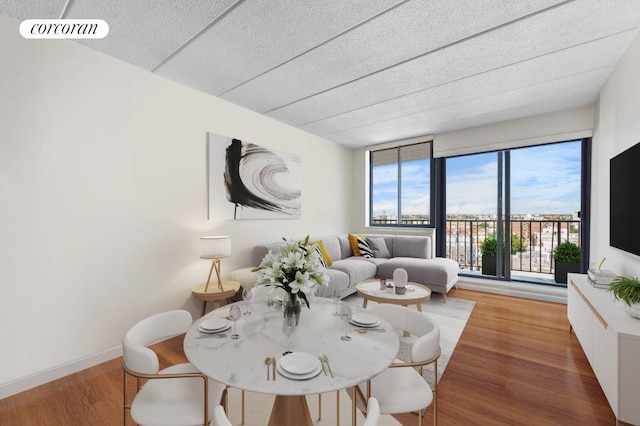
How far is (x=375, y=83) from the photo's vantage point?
293cm

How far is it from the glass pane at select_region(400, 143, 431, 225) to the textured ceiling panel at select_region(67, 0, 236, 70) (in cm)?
419

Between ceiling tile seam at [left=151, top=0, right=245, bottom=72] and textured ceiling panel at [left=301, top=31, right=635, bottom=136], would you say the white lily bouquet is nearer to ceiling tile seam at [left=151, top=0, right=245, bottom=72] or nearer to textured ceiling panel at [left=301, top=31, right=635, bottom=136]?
ceiling tile seam at [left=151, top=0, right=245, bottom=72]

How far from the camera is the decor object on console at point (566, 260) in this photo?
3.97 m

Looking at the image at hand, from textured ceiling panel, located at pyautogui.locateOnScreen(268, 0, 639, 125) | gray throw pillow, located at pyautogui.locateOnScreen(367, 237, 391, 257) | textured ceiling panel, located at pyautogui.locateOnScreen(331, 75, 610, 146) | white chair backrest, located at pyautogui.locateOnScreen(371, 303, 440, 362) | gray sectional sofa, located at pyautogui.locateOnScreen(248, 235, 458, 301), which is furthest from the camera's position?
gray throw pillow, located at pyautogui.locateOnScreen(367, 237, 391, 257)

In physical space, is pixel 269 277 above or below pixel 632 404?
above

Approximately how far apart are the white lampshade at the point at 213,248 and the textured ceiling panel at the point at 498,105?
9.49 feet

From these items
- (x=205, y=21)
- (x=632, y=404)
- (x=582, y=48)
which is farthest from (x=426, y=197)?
(x=205, y=21)

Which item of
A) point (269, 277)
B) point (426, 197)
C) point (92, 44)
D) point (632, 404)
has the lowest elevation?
point (632, 404)

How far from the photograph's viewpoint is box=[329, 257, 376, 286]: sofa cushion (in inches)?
149

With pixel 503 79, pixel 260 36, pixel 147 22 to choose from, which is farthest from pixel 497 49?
pixel 147 22

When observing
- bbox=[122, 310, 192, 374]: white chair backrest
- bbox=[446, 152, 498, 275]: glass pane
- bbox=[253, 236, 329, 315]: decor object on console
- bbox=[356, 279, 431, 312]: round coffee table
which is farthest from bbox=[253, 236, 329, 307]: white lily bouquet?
bbox=[446, 152, 498, 275]: glass pane

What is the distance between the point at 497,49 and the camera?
2318 millimetres

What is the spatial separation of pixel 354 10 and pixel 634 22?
2.10 meters

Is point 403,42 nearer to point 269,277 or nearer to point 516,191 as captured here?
point 269,277
